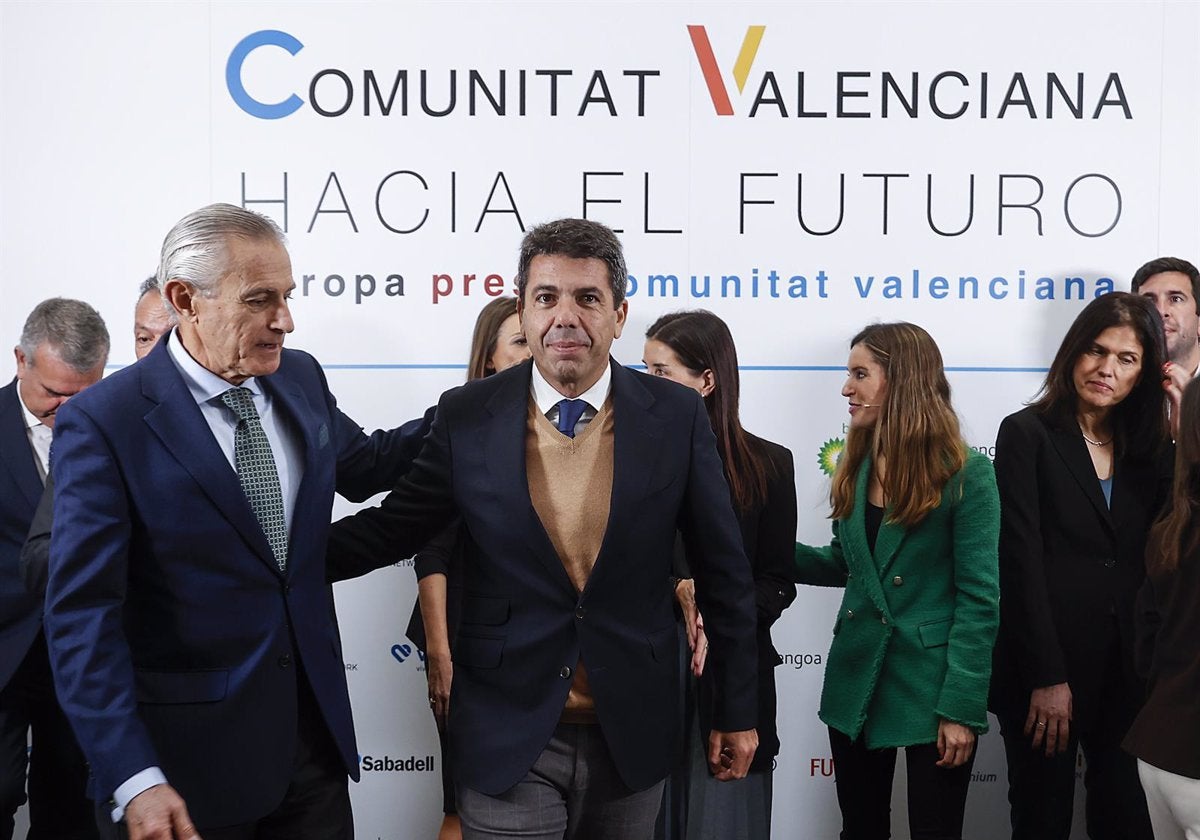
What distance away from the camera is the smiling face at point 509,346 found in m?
3.58

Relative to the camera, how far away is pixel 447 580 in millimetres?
3408

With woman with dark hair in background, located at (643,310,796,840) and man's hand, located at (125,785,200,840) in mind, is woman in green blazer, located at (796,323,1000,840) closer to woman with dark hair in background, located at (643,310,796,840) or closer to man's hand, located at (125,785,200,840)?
woman with dark hair in background, located at (643,310,796,840)

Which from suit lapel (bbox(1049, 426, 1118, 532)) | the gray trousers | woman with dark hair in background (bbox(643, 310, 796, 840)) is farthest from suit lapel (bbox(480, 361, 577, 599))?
suit lapel (bbox(1049, 426, 1118, 532))

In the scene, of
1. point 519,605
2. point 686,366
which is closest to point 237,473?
point 519,605

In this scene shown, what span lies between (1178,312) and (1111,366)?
0.65 m

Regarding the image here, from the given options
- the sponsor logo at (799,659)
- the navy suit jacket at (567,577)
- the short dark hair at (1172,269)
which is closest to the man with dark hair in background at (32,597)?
the navy suit jacket at (567,577)

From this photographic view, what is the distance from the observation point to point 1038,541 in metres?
3.42

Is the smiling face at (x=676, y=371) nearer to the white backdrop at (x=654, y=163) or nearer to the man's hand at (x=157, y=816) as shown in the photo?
the white backdrop at (x=654, y=163)

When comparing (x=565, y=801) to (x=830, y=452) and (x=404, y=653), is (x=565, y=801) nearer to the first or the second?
(x=404, y=653)

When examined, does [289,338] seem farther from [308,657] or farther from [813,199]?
[308,657]

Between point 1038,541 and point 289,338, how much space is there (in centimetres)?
260

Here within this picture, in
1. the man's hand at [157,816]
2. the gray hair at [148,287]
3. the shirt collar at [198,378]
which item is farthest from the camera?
the gray hair at [148,287]

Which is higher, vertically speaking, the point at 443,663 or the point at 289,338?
the point at 289,338

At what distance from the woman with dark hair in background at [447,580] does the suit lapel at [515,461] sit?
854 mm
